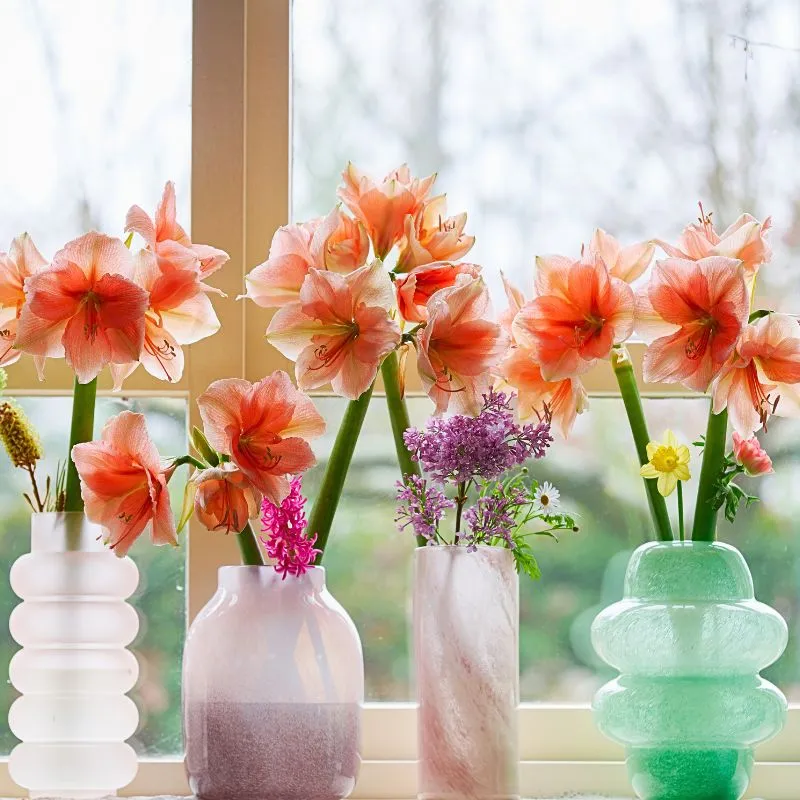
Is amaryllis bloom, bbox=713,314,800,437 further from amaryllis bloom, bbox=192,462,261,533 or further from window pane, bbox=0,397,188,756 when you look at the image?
window pane, bbox=0,397,188,756

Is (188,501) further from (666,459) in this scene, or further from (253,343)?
(666,459)

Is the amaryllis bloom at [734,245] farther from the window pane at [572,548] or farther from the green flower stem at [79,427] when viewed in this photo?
the green flower stem at [79,427]

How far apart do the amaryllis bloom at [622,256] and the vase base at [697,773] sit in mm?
468

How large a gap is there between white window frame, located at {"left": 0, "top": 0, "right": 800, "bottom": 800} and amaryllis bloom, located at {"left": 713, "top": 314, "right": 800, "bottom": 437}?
276 mm

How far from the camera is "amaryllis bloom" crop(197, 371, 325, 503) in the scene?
3.52ft

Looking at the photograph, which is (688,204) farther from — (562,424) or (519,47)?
(562,424)

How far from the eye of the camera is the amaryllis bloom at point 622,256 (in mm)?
1196

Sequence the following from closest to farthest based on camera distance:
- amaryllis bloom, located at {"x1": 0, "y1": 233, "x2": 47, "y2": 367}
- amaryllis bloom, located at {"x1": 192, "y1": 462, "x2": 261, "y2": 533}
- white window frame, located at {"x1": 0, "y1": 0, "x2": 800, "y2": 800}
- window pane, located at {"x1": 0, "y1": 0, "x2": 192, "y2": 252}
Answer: amaryllis bloom, located at {"x1": 192, "y1": 462, "x2": 261, "y2": 533} < amaryllis bloom, located at {"x1": 0, "y1": 233, "x2": 47, "y2": 367} < white window frame, located at {"x1": 0, "y1": 0, "x2": 800, "y2": 800} < window pane, located at {"x1": 0, "y1": 0, "x2": 192, "y2": 252}

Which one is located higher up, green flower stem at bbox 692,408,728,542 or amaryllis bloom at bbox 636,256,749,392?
amaryllis bloom at bbox 636,256,749,392

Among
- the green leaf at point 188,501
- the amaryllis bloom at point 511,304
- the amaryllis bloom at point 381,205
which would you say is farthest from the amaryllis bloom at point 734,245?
the green leaf at point 188,501

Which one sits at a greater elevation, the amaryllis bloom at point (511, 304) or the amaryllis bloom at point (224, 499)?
the amaryllis bloom at point (511, 304)

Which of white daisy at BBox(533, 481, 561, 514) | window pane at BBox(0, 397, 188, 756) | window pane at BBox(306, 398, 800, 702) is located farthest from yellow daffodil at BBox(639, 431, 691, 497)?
window pane at BBox(0, 397, 188, 756)

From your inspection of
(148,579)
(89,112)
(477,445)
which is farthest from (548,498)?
(89,112)

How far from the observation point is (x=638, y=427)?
49.1 inches
